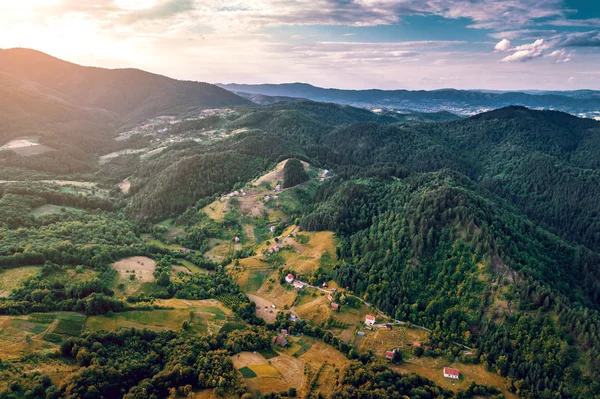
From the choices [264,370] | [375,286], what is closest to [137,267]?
[264,370]

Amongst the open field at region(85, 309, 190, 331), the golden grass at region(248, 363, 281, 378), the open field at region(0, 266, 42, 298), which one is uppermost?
the open field at region(0, 266, 42, 298)

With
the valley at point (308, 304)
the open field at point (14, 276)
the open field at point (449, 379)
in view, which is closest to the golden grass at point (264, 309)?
the valley at point (308, 304)

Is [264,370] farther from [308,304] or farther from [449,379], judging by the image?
[449,379]

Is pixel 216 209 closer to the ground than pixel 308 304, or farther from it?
farther from it

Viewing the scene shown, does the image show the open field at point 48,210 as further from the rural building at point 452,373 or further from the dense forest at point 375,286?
the rural building at point 452,373

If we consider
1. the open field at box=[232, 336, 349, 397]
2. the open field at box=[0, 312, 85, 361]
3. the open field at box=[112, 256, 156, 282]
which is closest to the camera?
the open field at box=[0, 312, 85, 361]

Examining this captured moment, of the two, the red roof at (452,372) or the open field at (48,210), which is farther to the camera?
the open field at (48,210)

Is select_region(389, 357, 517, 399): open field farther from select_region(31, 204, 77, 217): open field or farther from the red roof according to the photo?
select_region(31, 204, 77, 217): open field

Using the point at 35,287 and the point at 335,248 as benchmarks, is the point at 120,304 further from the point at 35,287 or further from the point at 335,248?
the point at 335,248

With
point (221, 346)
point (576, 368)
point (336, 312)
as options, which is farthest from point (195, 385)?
point (576, 368)

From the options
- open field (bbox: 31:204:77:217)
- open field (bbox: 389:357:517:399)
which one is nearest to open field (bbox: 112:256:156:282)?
open field (bbox: 31:204:77:217)
